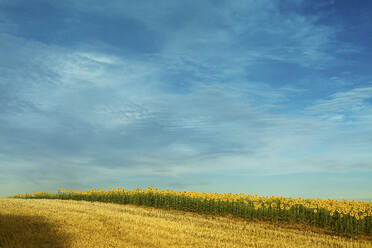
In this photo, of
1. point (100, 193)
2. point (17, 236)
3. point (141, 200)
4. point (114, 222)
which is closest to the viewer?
point (17, 236)

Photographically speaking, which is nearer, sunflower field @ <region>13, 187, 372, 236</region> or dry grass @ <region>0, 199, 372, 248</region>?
dry grass @ <region>0, 199, 372, 248</region>

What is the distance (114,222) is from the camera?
11805mm

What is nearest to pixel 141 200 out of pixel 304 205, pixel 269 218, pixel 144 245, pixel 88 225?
pixel 269 218

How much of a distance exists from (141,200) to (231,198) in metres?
6.25

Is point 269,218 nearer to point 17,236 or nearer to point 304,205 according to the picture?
point 304,205

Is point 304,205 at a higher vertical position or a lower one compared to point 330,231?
higher

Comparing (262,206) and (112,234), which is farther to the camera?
(262,206)

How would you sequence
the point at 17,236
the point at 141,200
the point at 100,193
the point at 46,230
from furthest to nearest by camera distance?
the point at 100,193 → the point at 141,200 → the point at 46,230 → the point at 17,236

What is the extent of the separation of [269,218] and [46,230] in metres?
11.6

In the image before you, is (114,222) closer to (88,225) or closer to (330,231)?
(88,225)

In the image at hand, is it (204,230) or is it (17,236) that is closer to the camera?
(17,236)

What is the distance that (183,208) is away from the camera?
68.4 feet

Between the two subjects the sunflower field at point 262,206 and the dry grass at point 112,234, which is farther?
the sunflower field at point 262,206

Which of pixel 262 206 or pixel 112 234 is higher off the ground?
pixel 262 206
